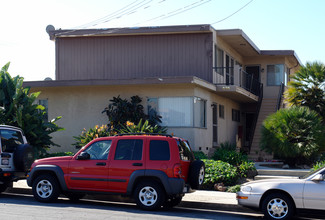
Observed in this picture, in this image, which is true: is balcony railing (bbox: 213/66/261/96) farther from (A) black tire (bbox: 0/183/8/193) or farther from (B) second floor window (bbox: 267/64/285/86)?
(A) black tire (bbox: 0/183/8/193)

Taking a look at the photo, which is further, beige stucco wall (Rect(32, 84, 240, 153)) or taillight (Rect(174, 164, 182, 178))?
beige stucco wall (Rect(32, 84, 240, 153))

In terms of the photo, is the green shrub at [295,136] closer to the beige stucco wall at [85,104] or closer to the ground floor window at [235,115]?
the beige stucco wall at [85,104]

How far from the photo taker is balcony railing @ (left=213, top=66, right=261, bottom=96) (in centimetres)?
2258

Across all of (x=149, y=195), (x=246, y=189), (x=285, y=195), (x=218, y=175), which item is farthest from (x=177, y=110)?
(x=285, y=195)

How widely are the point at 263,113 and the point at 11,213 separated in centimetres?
1935

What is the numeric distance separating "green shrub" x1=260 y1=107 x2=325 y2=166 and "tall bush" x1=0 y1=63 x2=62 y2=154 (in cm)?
897

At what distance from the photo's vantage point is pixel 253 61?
29.7 metres

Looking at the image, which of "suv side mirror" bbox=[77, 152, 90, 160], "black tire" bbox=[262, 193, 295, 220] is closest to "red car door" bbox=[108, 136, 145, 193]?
"suv side mirror" bbox=[77, 152, 90, 160]

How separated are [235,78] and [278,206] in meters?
12.8

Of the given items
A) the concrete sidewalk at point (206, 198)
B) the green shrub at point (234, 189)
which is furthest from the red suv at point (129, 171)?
the green shrub at point (234, 189)

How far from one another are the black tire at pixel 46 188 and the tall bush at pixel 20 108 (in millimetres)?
5939

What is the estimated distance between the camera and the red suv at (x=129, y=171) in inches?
442

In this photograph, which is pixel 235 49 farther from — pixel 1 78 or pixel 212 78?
pixel 1 78

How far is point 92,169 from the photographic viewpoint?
11.8 meters
